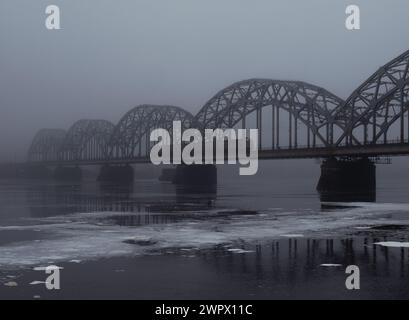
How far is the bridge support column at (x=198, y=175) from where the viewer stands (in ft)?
428

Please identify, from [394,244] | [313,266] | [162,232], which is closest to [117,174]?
[162,232]

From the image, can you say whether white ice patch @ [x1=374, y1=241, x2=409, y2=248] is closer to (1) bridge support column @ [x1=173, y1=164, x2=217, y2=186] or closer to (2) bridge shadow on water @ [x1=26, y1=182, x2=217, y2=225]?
(2) bridge shadow on water @ [x1=26, y1=182, x2=217, y2=225]

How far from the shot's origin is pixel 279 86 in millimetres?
118812

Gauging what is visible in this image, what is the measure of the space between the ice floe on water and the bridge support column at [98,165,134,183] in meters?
144

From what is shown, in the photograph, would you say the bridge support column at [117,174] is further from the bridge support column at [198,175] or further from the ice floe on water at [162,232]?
the ice floe on water at [162,232]

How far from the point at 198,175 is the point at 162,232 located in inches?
4125

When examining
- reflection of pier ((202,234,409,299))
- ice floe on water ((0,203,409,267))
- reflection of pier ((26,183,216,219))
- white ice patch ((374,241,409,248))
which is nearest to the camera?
reflection of pier ((202,234,409,299))

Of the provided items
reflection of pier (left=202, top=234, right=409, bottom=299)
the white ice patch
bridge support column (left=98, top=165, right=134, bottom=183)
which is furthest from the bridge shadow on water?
bridge support column (left=98, top=165, right=134, bottom=183)

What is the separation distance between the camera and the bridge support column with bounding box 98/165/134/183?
180 meters

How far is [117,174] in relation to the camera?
18438cm

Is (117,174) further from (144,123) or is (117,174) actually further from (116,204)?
(116,204)
